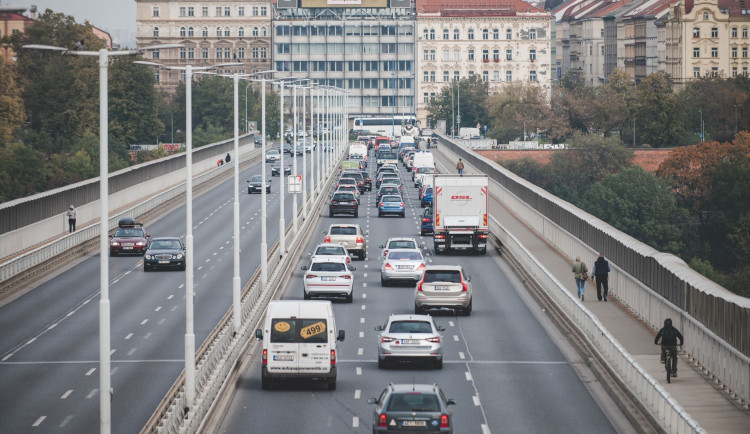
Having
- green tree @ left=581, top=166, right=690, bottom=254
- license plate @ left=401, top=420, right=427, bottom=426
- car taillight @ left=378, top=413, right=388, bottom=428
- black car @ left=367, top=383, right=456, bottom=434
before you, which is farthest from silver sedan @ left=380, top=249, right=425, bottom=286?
green tree @ left=581, top=166, right=690, bottom=254

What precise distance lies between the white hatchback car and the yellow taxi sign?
50.3 feet

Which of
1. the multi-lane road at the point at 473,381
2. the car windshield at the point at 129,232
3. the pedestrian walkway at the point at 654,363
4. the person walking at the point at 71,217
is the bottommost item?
the multi-lane road at the point at 473,381

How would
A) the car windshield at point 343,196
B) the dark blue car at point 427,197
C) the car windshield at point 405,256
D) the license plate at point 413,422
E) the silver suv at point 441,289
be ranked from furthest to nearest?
the dark blue car at point 427,197 → the car windshield at point 343,196 → the car windshield at point 405,256 → the silver suv at point 441,289 → the license plate at point 413,422

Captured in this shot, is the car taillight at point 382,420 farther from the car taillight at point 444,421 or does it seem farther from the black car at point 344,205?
the black car at point 344,205

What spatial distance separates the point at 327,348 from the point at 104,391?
29.0ft

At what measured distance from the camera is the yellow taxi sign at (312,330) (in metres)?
31.0

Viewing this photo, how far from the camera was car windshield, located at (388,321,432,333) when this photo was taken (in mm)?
34344

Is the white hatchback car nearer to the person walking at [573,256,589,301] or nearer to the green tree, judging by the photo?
the person walking at [573,256,589,301]

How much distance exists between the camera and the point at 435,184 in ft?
207

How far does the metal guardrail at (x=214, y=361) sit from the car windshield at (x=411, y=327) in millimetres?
3995

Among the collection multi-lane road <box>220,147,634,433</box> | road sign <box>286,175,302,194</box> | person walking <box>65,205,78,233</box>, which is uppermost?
road sign <box>286,175,302,194</box>

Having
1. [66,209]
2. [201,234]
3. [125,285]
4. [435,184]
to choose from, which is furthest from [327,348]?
[201,234]

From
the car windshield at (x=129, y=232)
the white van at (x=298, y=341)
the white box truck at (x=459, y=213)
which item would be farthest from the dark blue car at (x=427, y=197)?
the white van at (x=298, y=341)

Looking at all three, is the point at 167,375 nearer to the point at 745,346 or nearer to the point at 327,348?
the point at 327,348
